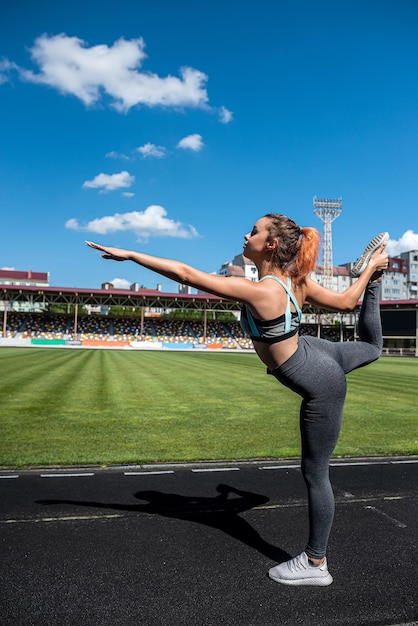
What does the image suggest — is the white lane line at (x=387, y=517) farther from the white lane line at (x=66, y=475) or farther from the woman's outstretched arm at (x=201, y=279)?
the white lane line at (x=66, y=475)

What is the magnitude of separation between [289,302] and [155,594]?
183cm

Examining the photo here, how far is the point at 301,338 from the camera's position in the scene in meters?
2.96

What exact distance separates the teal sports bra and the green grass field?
3.67 metres

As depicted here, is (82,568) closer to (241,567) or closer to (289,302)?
(241,567)

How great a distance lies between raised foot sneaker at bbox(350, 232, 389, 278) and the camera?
9.87 ft

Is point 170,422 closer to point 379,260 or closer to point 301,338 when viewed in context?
point 301,338

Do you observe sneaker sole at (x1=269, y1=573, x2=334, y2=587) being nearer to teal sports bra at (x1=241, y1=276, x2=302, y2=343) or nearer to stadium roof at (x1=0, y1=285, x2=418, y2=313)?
teal sports bra at (x1=241, y1=276, x2=302, y2=343)

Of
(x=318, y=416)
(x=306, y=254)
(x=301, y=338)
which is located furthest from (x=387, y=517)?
(x=306, y=254)

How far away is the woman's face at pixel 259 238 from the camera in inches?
117

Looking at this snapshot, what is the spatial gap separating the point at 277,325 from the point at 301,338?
28cm

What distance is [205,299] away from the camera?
58625 millimetres

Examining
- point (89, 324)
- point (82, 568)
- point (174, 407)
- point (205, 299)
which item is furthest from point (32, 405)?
point (89, 324)

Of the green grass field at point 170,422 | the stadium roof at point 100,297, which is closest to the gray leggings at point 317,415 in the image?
the green grass field at point 170,422

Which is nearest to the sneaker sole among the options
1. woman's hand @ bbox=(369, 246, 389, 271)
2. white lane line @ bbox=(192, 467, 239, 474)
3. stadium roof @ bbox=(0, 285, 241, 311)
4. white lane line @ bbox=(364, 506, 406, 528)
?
white lane line @ bbox=(364, 506, 406, 528)
